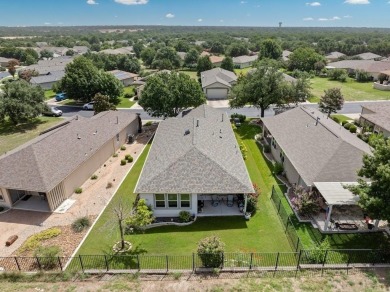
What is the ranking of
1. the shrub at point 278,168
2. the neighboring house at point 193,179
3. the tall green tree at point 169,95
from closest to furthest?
the neighboring house at point 193,179
the shrub at point 278,168
the tall green tree at point 169,95

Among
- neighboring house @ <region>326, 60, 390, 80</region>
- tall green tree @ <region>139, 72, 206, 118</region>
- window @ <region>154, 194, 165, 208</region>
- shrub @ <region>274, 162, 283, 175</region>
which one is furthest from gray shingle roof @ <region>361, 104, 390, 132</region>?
neighboring house @ <region>326, 60, 390, 80</region>

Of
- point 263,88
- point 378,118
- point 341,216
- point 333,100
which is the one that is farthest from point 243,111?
point 341,216

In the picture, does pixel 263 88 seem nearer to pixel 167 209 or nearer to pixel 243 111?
pixel 243 111

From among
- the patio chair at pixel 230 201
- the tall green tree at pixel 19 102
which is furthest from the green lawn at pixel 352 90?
the tall green tree at pixel 19 102

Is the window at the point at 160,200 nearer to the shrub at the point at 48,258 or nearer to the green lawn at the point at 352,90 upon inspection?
the shrub at the point at 48,258

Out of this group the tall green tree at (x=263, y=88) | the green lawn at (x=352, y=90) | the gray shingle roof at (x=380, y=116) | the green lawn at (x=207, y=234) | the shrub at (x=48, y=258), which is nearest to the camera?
the shrub at (x=48, y=258)

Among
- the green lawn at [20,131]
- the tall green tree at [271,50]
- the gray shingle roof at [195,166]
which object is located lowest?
the green lawn at [20,131]

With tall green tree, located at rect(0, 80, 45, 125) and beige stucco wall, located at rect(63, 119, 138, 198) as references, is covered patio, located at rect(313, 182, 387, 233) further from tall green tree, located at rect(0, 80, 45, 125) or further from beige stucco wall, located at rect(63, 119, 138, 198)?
tall green tree, located at rect(0, 80, 45, 125)
